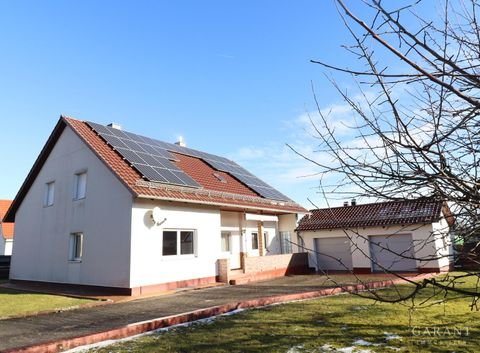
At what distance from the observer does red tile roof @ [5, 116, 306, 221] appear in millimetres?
14641

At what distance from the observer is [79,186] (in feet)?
56.7

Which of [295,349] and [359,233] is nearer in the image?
[295,349]

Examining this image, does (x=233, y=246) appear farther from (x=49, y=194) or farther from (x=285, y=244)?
(x=49, y=194)

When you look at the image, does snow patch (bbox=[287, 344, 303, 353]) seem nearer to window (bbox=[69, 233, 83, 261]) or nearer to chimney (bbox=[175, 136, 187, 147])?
window (bbox=[69, 233, 83, 261])

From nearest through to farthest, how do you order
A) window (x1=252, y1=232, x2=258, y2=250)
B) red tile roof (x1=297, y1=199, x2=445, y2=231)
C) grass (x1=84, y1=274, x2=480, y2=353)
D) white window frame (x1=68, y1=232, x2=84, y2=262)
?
1. grass (x1=84, y1=274, x2=480, y2=353)
2. white window frame (x1=68, y1=232, x2=84, y2=262)
3. red tile roof (x1=297, y1=199, x2=445, y2=231)
4. window (x1=252, y1=232, x2=258, y2=250)

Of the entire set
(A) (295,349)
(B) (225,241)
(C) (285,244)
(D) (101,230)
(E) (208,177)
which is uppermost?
(E) (208,177)

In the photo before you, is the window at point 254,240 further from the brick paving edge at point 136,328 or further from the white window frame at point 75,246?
the brick paving edge at point 136,328

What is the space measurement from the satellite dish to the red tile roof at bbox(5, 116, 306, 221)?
54 cm

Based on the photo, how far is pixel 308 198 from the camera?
323 cm

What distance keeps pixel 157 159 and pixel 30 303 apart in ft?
27.1

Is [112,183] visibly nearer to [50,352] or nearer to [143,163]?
[143,163]

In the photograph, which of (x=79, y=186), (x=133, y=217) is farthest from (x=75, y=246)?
(x=133, y=217)

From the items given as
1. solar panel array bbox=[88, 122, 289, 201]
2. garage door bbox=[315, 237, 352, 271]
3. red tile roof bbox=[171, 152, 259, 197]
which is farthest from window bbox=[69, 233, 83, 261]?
garage door bbox=[315, 237, 352, 271]

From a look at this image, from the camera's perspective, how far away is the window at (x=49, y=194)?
1898 cm
